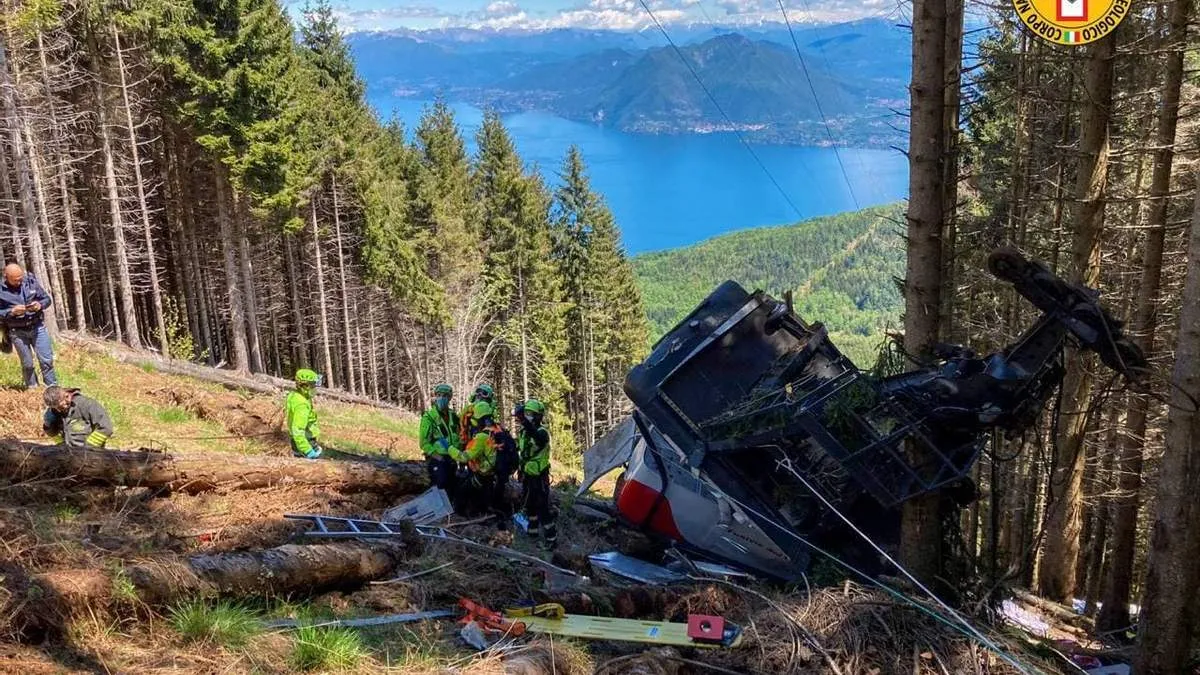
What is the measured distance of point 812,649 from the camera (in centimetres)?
482

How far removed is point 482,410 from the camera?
362 inches

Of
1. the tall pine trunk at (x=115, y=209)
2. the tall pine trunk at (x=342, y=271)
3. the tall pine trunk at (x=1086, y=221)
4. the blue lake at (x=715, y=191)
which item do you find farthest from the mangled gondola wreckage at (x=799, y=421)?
the blue lake at (x=715, y=191)

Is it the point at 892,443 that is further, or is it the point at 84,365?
the point at 84,365

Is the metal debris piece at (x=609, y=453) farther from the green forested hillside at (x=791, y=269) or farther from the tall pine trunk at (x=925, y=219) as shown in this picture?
the green forested hillside at (x=791, y=269)

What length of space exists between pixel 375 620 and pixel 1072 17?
911 cm

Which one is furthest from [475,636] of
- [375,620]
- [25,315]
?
[25,315]

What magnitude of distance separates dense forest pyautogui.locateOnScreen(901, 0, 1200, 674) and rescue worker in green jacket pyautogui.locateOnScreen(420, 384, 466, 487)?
211 inches

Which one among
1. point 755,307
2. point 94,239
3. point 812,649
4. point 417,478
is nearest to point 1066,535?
point 755,307

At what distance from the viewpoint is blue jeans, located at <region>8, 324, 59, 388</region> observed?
10.9m

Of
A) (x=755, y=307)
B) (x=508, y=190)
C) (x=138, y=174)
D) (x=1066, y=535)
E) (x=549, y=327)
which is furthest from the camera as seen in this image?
(x=549, y=327)

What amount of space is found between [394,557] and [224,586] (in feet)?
5.24

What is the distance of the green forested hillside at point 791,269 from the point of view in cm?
10925

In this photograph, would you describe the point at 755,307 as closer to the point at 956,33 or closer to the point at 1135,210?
the point at 956,33

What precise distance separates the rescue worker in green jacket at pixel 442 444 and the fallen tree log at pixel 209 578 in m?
2.76
